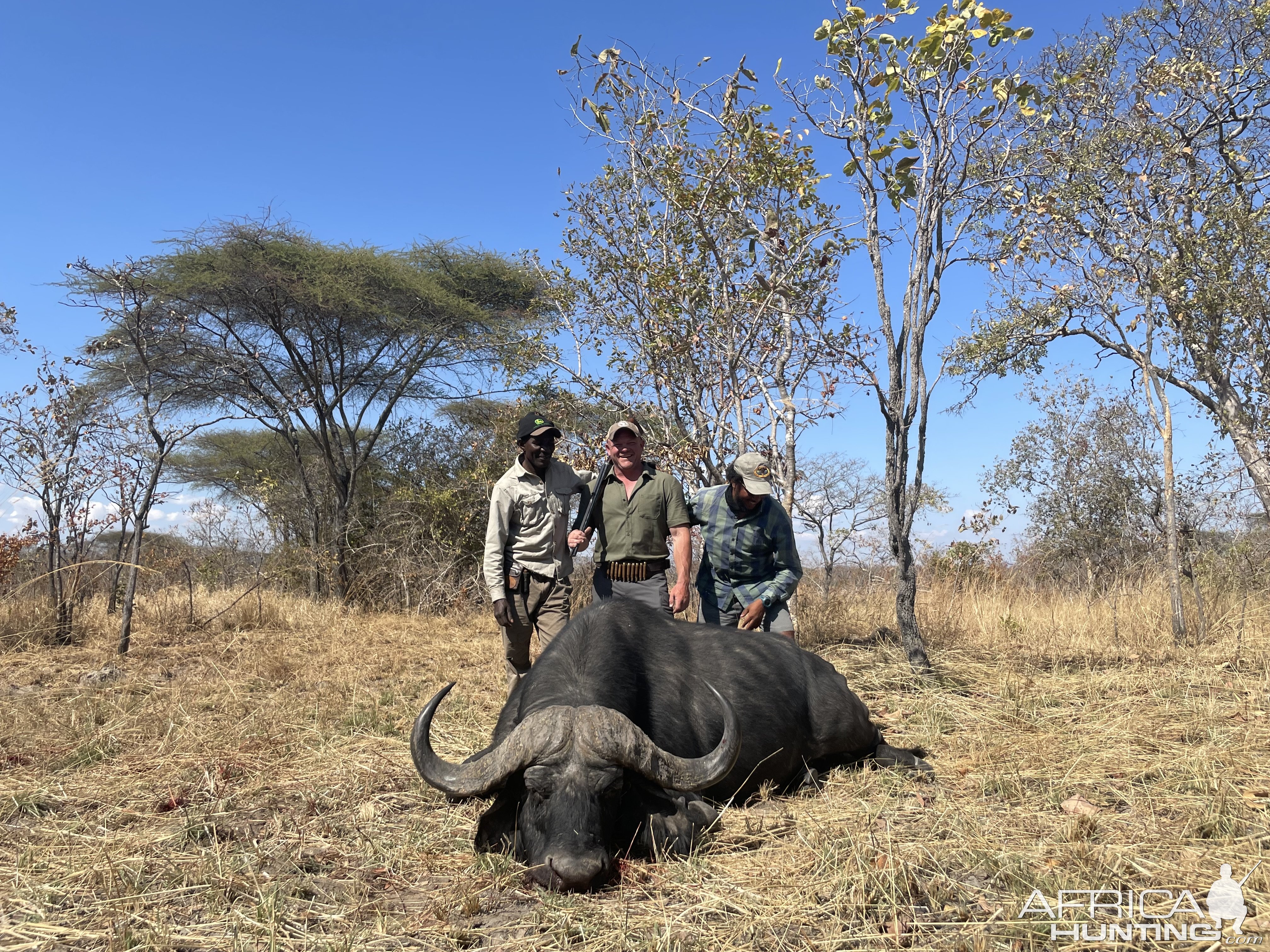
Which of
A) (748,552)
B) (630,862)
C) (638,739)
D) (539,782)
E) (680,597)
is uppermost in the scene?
(748,552)

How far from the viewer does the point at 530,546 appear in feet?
19.0

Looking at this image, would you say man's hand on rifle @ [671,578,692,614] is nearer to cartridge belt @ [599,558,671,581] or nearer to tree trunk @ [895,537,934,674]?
cartridge belt @ [599,558,671,581]

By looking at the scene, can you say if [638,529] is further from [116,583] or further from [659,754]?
[116,583]

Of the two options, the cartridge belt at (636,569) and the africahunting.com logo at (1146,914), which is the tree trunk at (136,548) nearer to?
the cartridge belt at (636,569)

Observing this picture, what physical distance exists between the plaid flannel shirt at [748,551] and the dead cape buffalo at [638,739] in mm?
605

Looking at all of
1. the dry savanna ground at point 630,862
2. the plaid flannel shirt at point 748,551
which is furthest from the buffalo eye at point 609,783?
the plaid flannel shirt at point 748,551

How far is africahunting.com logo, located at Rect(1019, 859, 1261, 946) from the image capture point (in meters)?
2.55

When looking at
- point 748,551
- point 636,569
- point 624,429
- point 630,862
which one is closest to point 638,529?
point 636,569

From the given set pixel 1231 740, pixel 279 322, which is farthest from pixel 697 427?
pixel 279 322

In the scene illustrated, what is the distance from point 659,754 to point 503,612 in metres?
2.31

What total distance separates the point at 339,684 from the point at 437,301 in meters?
9.12

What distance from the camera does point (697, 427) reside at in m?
8.47

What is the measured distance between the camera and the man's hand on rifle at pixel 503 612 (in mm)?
5602

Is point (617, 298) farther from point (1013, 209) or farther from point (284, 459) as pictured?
point (284, 459)
